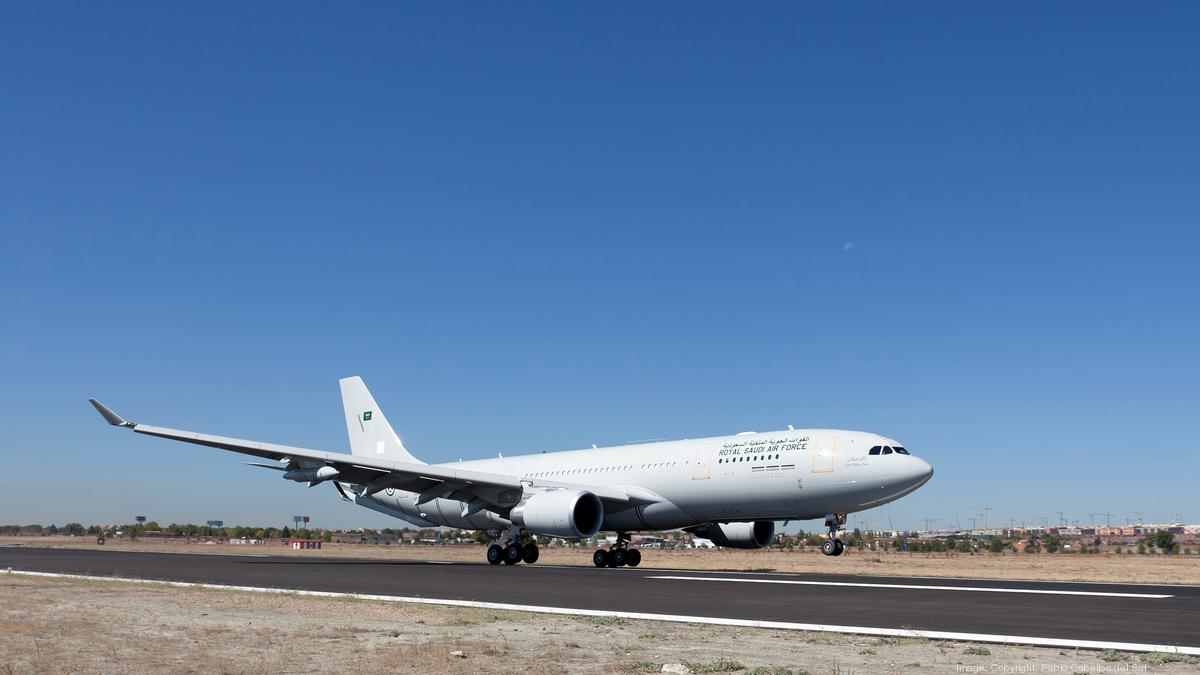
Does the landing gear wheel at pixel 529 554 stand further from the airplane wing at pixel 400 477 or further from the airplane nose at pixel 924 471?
the airplane nose at pixel 924 471

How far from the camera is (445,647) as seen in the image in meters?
9.69

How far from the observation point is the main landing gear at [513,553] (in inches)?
1256

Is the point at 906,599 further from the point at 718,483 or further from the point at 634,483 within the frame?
the point at 634,483

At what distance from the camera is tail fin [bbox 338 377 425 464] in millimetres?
42656

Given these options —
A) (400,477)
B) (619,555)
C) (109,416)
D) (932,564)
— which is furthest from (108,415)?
(932,564)

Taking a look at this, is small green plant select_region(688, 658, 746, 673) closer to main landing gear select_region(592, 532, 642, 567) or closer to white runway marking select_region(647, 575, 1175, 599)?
white runway marking select_region(647, 575, 1175, 599)

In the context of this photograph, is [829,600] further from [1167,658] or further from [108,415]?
[108,415]

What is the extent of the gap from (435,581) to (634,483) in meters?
12.5

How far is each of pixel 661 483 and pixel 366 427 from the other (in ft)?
59.4

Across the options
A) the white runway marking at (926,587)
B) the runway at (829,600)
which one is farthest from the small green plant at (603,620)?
the white runway marking at (926,587)

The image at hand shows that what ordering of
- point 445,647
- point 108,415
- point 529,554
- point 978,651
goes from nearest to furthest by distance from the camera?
point 978,651, point 445,647, point 108,415, point 529,554

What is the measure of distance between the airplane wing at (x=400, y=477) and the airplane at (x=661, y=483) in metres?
0.04

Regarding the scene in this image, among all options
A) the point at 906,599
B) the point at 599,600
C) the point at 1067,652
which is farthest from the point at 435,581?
the point at 1067,652

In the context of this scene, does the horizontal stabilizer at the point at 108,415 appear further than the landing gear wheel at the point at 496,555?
No
